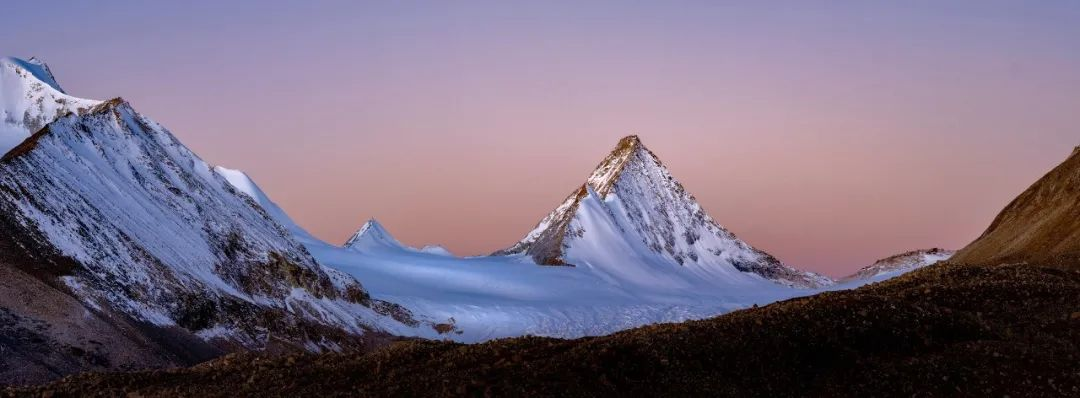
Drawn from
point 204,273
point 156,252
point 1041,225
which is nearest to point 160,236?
point 204,273

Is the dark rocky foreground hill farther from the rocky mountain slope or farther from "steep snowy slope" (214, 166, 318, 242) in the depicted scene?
"steep snowy slope" (214, 166, 318, 242)

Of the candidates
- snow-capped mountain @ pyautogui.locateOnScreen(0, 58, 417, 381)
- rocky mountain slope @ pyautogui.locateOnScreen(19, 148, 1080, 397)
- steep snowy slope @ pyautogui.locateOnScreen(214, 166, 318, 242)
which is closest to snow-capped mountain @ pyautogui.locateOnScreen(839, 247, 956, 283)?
steep snowy slope @ pyautogui.locateOnScreen(214, 166, 318, 242)

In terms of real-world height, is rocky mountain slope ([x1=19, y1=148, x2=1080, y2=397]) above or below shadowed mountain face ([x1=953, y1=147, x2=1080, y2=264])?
below

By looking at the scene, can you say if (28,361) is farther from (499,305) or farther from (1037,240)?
(499,305)

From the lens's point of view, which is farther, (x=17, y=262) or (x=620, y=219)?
(x=620, y=219)

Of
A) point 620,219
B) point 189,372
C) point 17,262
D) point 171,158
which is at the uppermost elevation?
point 620,219

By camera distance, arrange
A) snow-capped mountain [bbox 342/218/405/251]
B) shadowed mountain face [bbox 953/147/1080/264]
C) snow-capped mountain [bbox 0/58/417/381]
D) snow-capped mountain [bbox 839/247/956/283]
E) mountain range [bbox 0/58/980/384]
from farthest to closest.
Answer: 1. snow-capped mountain [bbox 839/247/956/283]
2. snow-capped mountain [bbox 342/218/405/251]
3. shadowed mountain face [bbox 953/147/1080/264]
4. snow-capped mountain [bbox 0/58/417/381]
5. mountain range [bbox 0/58/980/384]

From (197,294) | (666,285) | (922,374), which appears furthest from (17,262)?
(666,285)

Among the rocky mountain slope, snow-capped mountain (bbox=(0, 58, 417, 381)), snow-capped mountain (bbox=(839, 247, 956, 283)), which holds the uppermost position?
snow-capped mountain (bbox=(839, 247, 956, 283))
